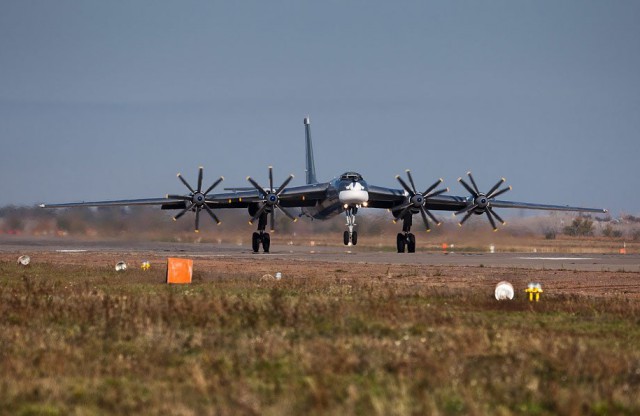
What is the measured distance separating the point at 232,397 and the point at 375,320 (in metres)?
5.89

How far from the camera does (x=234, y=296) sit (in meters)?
18.7

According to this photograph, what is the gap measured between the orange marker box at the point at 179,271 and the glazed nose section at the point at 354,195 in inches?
1067

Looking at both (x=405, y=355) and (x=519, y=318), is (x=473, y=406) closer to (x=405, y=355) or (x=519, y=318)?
(x=405, y=355)

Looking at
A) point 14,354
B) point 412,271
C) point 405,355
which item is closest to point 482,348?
point 405,355

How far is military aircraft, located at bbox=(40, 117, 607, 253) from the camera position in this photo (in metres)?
51.3

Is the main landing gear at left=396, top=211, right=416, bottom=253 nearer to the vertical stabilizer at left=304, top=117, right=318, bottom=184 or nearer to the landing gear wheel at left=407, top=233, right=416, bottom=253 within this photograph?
the landing gear wheel at left=407, top=233, right=416, bottom=253

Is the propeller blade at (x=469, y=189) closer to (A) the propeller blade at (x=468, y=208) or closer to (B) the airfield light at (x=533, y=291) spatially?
(A) the propeller blade at (x=468, y=208)

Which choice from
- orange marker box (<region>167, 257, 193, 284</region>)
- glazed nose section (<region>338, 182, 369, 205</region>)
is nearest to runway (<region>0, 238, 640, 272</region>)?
glazed nose section (<region>338, 182, 369, 205</region>)

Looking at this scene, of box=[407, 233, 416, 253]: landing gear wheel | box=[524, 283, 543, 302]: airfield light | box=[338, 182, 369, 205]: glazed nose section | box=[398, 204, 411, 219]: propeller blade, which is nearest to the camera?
box=[524, 283, 543, 302]: airfield light

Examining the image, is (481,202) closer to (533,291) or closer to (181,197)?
(181,197)

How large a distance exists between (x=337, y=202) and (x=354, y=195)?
1820 millimetres

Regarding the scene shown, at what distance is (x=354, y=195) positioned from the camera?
165 feet

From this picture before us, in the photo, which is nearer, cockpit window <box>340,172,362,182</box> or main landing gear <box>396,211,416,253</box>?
cockpit window <box>340,172,362,182</box>

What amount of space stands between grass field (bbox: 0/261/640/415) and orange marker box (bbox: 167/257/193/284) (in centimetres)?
579
